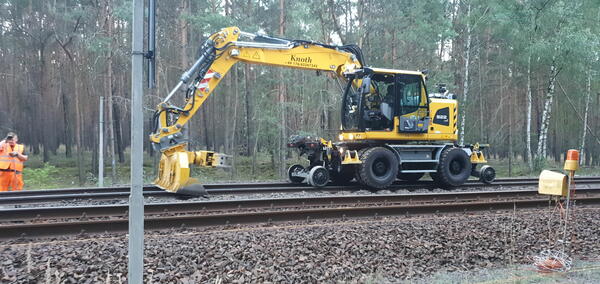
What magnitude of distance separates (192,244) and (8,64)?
33.1 metres

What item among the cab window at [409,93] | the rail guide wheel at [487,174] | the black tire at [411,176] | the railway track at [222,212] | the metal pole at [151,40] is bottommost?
the railway track at [222,212]

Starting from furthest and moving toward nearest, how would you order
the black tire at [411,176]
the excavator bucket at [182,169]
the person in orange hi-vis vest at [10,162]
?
the black tire at [411,176], the person in orange hi-vis vest at [10,162], the excavator bucket at [182,169]

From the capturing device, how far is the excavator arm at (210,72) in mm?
9750

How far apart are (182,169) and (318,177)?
3.85 metres

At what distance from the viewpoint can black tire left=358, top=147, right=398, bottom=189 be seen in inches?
443

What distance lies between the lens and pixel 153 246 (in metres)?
5.39

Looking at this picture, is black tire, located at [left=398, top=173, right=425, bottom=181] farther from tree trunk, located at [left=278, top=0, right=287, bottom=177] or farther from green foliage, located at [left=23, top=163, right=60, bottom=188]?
Result: green foliage, located at [left=23, top=163, right=60, bottom=188]

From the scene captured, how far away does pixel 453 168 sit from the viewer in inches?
499

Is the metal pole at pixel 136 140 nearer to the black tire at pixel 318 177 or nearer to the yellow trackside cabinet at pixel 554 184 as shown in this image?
the yellow trackside cabinet at pixel 554 184

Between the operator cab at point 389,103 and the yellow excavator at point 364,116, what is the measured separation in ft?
0.09

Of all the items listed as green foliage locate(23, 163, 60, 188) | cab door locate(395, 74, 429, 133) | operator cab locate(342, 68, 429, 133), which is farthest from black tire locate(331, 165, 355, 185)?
green foliage locate(23, 163, 60, 188)

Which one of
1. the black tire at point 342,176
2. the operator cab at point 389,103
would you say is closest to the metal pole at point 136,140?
the operator cab at point 389,103

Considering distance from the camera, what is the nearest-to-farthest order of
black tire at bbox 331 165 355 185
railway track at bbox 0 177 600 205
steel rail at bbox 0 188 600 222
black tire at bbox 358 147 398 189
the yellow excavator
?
steel rail at bbox 0 188 600 222 < railway track at bbox 0 177 600 205 < the yellow excavator < black tire at bbox 358 147 398 189 < black tire at bbox 331 165 355 185

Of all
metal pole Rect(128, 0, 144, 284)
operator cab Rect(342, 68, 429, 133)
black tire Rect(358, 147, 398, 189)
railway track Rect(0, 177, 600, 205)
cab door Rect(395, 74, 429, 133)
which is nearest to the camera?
metal pole Rect(128, 0, 144, 284)
